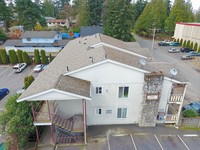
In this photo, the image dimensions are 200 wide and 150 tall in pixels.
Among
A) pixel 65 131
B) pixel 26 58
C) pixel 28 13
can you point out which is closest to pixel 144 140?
pixel 65 131

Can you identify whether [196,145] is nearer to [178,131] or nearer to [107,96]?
[178,131]

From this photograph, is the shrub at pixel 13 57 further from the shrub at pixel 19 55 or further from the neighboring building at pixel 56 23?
the neighboring building at pixel 56 23

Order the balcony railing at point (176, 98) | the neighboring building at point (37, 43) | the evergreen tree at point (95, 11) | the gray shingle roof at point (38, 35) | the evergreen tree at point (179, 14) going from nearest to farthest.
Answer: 1. the balcony railing at point (176, 98)
2. the neighboring building at point (37, 43)
3. the gray shingle roof at point (38, 35)
4. the evergreen tree at point (95, 11)
5. the evergreen tree at point (179, 14)

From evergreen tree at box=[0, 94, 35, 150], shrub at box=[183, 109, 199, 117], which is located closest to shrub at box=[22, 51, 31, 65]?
evergreen tree at box=[0, 94, 35, 150]

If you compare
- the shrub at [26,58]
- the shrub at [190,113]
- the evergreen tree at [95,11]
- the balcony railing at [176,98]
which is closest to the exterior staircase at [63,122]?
the balcony railing at [176,98]

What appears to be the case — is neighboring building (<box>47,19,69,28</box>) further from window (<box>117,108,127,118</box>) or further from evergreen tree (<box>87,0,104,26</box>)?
window (<box>117,108,127,118</box>)

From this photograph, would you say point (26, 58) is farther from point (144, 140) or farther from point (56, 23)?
point (56, 23)
